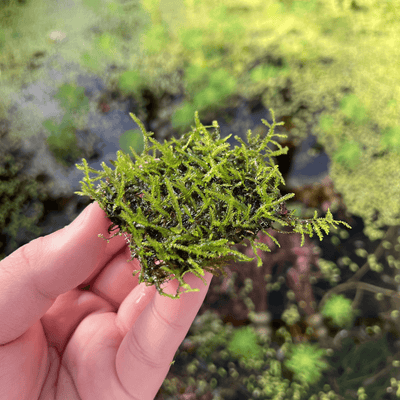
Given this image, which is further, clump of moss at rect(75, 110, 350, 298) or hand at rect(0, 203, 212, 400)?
hand at rect(0, 203, 212, 400)

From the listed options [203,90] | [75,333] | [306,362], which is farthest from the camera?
[203,90]

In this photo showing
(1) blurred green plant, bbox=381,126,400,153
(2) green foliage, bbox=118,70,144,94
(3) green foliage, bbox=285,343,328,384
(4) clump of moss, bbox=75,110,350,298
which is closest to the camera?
(4) clump of moss, bbox=75,110,350,298

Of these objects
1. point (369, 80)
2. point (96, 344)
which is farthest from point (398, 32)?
point (96, 344)

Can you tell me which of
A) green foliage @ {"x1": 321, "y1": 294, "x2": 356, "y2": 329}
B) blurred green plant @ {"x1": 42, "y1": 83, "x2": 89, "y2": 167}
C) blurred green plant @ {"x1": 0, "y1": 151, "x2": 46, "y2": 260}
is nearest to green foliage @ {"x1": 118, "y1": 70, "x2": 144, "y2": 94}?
blurred green plant @ {"x1": 42, "y1": 83, "x2": 89, "y2": 167}

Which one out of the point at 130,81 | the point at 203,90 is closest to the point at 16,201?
the point at 130,81

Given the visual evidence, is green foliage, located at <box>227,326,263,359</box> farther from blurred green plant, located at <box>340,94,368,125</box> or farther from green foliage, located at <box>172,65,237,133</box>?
blurred green plant, located at <box>340,94,368,125</box>

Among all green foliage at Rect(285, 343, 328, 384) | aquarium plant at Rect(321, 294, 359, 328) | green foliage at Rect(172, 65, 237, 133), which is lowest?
green foliage at Rect(285, 343, 328, 384)

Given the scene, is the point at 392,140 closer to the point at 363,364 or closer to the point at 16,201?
the point at 363,364
